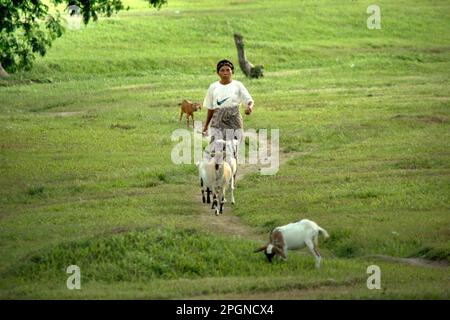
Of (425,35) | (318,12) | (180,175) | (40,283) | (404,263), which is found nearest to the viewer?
(40,283)

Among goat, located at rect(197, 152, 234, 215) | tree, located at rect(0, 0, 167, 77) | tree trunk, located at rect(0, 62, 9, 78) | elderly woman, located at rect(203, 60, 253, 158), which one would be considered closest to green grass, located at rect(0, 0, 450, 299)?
goat, located at rect(197, 152, 234, 215)

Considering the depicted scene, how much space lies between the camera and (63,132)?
3175 centimetres

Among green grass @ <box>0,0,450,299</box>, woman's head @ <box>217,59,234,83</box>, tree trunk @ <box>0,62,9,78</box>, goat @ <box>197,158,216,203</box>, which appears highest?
woman's head @ <box>217,59,234,83</box>

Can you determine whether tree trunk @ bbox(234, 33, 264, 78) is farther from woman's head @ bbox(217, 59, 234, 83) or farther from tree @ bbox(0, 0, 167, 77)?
woman's head @ bbox(217, 59, 234, 83)

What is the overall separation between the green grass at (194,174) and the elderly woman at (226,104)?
133 cm

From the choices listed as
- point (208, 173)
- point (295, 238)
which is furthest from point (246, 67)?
point (295, 238)

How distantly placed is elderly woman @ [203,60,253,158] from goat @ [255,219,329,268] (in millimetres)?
5178

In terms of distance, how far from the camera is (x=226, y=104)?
20.7 m

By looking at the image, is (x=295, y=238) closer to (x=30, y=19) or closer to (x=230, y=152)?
(x=230, y=152)

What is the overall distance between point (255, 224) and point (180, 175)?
5759 mm

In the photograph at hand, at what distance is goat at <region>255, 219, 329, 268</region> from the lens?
15.5 meters

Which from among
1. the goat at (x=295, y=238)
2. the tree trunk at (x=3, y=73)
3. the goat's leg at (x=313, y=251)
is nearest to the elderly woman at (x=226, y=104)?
the goat at (x=295, y=238)
